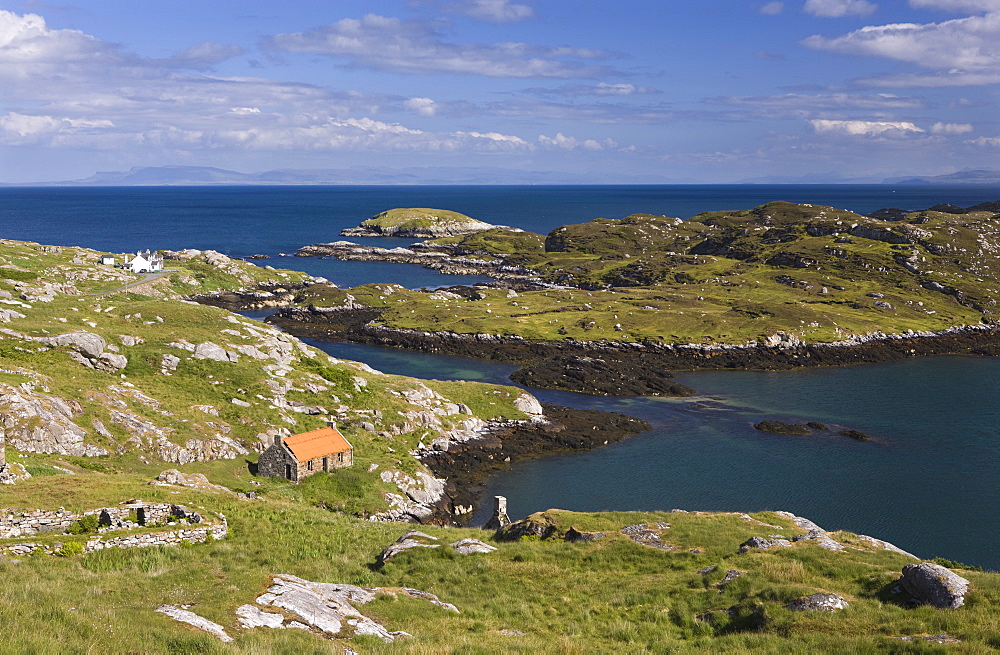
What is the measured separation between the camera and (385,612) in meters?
22.2

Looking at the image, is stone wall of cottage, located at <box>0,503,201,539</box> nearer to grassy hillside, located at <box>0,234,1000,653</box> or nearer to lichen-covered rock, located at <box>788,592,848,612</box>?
grassy hillside, located at <box>0,234,1000,653</box>

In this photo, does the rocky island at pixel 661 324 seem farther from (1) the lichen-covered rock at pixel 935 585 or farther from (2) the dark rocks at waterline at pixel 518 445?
(1) the lichen-covered rock at pixel 935 585

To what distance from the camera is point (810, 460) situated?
270 feet

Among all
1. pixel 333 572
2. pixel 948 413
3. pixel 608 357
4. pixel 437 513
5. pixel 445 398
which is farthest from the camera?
pixel 608 357

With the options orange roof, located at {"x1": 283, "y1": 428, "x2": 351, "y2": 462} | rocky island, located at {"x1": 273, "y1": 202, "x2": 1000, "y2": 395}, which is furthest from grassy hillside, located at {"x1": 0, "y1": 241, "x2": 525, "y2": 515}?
rocky island, located at {"x1": 273, "y1": 202, "x2": 1000, "y2": 395}

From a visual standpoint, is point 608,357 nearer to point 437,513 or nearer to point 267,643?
point 437,513

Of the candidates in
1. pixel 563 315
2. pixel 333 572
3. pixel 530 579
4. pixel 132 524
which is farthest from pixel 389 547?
pixel 563 315

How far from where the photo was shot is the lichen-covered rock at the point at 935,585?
65.9ft

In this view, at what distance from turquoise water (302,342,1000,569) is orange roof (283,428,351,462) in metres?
15.5

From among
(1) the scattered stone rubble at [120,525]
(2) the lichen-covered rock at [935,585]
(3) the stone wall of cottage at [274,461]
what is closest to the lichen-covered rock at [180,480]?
(3) the stone wall of cottage at [274,461]

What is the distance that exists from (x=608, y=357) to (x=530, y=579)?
102514 mm

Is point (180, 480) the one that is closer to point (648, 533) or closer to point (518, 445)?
point (648, 533)

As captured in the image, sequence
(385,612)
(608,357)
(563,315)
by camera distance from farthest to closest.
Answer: (563,315) → (608,357) → (385,612)

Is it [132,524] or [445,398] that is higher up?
[132,524]
